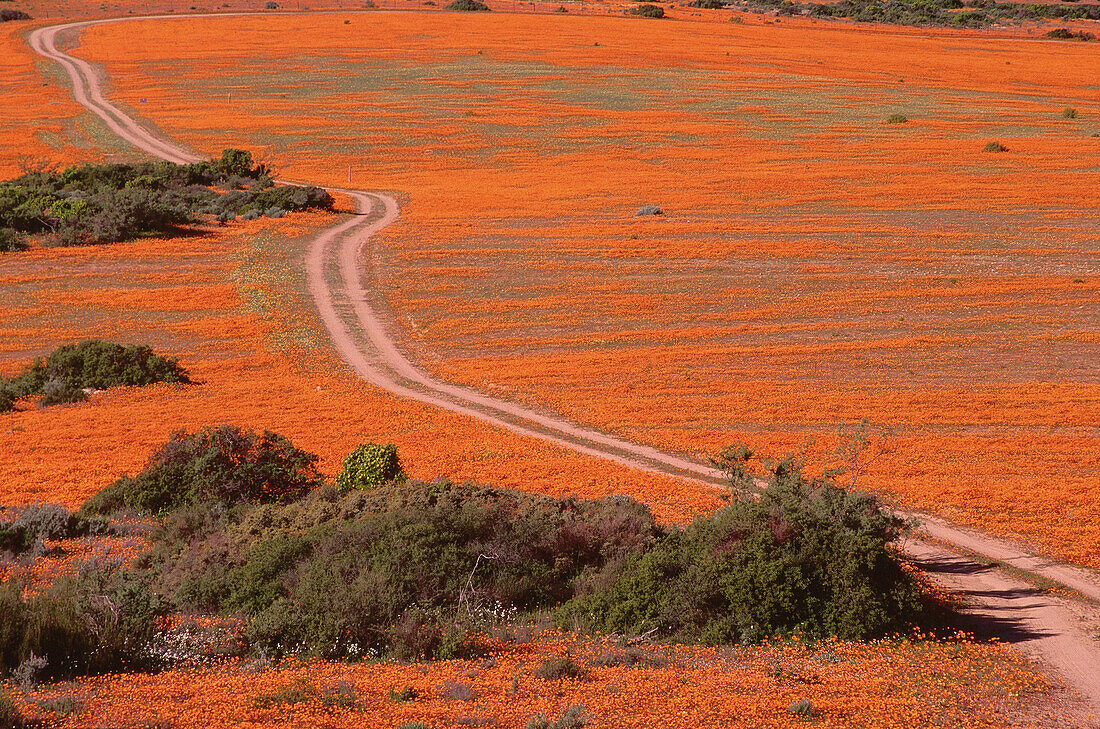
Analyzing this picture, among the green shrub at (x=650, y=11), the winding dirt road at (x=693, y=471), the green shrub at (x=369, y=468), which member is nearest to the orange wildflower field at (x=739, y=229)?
the winding dirt road at (x=693, y=471)

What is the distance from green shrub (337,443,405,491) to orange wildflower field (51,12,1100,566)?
6.15m

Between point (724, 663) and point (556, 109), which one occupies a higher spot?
point (556, 109)

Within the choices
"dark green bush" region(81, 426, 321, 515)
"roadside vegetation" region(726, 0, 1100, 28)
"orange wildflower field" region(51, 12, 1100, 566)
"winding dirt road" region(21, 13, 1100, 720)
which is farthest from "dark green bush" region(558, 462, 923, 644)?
"roadside vegetation" region(726, 0, 1100, 28)

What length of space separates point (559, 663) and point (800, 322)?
73.4 ft

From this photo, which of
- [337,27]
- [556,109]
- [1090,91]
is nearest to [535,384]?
[556,109]

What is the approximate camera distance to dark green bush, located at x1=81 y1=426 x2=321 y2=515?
18875 millimetres

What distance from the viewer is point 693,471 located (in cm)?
2095

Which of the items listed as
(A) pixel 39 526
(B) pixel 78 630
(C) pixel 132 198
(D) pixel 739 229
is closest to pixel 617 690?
(B) pixel 78 630

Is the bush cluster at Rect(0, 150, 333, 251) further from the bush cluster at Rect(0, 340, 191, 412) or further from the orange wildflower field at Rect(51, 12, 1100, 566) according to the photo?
the bush cluster at Rect(0, 340, 191, 412)

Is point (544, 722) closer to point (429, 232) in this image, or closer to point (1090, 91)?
point (429, 232)

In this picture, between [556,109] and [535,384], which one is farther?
[556,109]

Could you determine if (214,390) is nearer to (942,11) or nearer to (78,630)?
(78,630)

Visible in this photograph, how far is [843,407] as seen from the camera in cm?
2484

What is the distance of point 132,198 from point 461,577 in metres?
35.7
